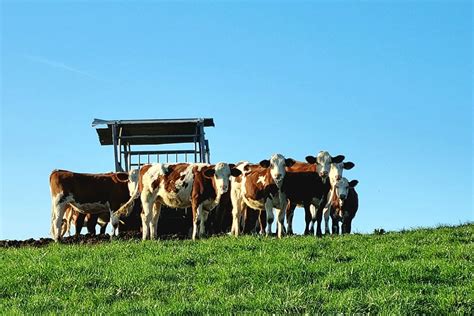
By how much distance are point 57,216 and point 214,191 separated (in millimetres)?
5089

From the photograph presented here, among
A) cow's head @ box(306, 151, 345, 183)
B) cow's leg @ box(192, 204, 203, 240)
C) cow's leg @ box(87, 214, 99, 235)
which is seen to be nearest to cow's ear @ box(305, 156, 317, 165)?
cow's head @ box(306, 151, 345, 183)

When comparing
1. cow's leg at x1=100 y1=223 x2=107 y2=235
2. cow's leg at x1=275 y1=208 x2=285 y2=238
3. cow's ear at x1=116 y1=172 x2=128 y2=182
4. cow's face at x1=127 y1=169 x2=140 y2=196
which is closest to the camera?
cow's leg at x1=275 y1=208 x2=285 y2=238

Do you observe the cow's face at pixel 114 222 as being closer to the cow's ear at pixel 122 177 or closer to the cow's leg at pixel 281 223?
the cow's ear at pixel 122 177

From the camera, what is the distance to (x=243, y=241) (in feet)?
60.6

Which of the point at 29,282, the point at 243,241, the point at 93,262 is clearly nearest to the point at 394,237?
the point at 243,241

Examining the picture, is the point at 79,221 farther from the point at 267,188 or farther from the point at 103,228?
the point at 267,188

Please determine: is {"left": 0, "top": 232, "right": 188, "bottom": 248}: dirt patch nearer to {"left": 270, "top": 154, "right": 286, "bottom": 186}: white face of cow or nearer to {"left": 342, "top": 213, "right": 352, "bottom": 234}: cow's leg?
{"left": 270, "top": 154, "right": 286, "bottom": 186}: white face of cow

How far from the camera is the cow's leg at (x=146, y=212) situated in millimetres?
24198

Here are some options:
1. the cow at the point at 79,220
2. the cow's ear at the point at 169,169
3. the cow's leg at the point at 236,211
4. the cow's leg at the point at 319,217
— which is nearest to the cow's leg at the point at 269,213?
the cow's leg at the point at 236,211

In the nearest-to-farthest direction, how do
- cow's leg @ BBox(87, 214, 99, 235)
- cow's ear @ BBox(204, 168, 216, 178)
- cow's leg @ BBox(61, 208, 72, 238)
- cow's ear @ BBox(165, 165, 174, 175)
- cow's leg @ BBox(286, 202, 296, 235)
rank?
cow's ear @ BBox(204, 168, 216, 178) < cow's leg @ BBox(286, 202, 296, 235) < cow's ear @ BBox(165, 165, 174, 175) < cow's leg @ BBox(87, 214, 99, 235) < cow's leg @ BBox(61, 208, 72, 238)

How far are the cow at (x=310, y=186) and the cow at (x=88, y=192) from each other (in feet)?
18.1

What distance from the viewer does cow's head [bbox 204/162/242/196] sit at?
2278cm

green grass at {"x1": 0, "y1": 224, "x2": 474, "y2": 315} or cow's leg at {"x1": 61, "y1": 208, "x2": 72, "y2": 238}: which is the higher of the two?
cow's leg at {"x1": 61, "y1": 208, "x2": 72, "y2": 238}

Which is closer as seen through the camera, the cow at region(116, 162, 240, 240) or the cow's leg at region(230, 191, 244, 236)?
the cow at region(116, 162, 240, 240)
